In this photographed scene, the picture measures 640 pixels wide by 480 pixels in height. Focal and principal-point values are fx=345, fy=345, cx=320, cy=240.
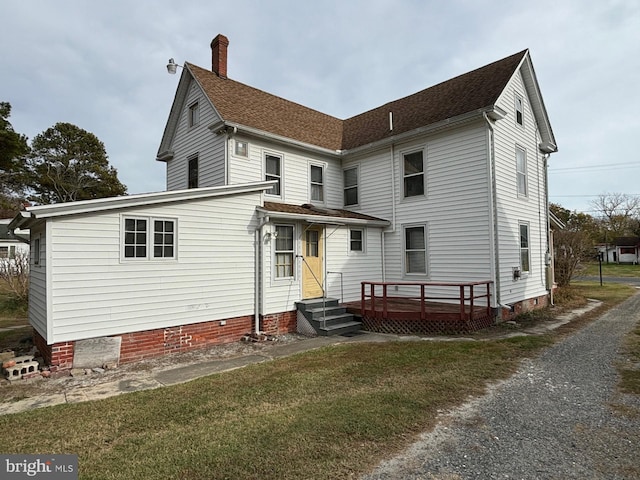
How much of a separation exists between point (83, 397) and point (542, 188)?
15551 millimetres

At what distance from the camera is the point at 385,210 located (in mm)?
12688

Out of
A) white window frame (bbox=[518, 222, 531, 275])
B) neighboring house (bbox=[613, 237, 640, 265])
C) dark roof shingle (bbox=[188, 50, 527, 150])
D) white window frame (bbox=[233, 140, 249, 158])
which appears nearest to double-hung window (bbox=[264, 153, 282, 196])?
white window frame (bbox=[233, 140, 249, 158])

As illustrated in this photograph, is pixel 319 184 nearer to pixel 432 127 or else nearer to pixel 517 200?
pixel 432 127

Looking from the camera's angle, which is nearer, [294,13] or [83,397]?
[83,397]

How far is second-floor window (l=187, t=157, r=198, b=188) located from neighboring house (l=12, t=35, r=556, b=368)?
0.08 m

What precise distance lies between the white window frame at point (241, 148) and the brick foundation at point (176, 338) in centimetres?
513

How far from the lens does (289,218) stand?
9625 mm

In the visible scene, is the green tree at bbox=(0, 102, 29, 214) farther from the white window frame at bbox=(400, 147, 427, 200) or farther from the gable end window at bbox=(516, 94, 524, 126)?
the gable end window at bbox=(516, 94, 524, 126)

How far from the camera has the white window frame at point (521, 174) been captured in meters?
11.9

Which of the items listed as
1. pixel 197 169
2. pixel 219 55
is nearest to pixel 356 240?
pixel 197 169

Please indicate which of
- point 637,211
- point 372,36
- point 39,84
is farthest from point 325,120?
point 637,211

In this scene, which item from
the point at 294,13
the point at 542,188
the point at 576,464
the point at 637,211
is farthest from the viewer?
the point at 637,211

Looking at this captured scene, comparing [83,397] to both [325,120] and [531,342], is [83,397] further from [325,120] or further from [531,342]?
[325,120]

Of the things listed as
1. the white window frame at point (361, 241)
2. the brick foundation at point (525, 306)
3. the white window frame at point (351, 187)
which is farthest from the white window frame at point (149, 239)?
the brick foundation at point (525, 306)
